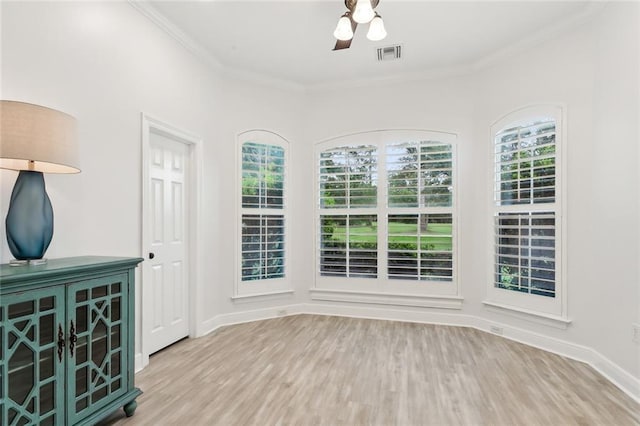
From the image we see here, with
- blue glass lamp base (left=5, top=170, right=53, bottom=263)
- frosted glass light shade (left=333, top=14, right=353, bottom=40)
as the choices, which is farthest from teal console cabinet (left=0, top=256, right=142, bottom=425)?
frosted glass light shade (left=333, top=14, right=353, bottom=40)

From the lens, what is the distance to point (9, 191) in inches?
76.2

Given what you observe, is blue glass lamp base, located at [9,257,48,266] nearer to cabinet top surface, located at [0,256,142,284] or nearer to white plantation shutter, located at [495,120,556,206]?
cabinet top surface, located at [0,256,142,284]

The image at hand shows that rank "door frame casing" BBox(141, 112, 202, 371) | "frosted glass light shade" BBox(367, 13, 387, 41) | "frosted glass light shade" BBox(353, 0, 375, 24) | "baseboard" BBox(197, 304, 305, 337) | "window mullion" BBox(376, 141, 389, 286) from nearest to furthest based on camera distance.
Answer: "frosted glass light shade" BBox(353, 0, 375, 24) < "frosted glass light shade" BBox(367, 13, 387, 41) < "door frame casing" BBox(141, 112, 202, 371) < "baseboard" BBox(197, 304, 305, 337) < "window mullion" BBox(376, 141, 389, 286)

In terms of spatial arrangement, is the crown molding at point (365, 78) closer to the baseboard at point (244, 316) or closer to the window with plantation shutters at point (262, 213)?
the window with plantation shutters at point (262, 213)

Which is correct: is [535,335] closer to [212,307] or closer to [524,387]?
[524,387]

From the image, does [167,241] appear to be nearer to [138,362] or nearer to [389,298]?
[138,362]

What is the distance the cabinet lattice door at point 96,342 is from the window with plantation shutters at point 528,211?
3697 millimetres

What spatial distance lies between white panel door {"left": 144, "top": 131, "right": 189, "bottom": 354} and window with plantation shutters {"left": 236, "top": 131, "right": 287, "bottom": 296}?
789 mm

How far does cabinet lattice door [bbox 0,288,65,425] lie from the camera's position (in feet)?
4.93

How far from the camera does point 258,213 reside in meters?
4.32

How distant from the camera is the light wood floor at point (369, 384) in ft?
7.06

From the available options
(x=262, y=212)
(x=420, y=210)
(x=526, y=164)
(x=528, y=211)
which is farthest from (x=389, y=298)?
(x=526, y=164)

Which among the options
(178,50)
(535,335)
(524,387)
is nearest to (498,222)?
(535,335)

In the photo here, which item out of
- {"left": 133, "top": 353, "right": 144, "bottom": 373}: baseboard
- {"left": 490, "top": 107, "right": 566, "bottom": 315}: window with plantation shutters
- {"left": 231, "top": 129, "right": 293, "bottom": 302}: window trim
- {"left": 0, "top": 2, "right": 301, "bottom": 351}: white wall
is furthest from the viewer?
{"left": 231, "top": 129, "right": 293, "bottom": 302}: window trim
